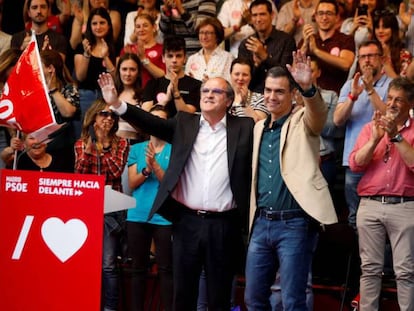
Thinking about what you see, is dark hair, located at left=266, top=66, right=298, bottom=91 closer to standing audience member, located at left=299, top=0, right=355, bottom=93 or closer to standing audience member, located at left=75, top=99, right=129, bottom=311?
standing audience member, located at left=75, top=99, right=129, bottom=311

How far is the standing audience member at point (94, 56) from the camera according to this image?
9.45m

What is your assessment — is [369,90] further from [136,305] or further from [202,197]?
[136,305]

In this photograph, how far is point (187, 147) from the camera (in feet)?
20.0

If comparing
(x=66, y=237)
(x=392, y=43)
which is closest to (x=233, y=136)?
(x=66, y=237)

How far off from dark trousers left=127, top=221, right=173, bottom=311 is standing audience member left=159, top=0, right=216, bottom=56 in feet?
10.5

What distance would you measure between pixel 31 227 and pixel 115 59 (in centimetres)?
424

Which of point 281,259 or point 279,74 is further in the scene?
point 279,74

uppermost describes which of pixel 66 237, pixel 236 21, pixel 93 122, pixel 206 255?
pixel 236 21

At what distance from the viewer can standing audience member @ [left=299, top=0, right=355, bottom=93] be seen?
8.52 metres

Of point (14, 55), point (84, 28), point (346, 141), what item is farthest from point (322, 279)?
point (84, 28)

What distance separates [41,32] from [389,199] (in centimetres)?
491

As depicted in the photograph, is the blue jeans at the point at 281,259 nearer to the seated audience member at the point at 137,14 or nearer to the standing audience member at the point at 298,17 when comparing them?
the standing audience member at the point at 298,17

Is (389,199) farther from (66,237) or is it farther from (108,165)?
(66,237)

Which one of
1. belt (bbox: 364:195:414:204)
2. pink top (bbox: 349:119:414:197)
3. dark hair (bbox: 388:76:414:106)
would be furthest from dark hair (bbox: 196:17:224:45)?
belt (bbox: 364:195:414:204)
